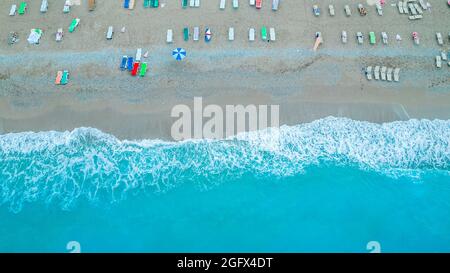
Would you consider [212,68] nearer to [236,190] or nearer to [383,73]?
[236,190]

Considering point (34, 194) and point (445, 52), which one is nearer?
point (34, 194)

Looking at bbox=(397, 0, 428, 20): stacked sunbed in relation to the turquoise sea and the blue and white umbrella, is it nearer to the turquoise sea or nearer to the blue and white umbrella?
the turquoise sea

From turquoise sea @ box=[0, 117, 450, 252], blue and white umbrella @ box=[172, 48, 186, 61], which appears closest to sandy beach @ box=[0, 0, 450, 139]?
blue and white umbrella @ box=[172, 48, 186, 61]

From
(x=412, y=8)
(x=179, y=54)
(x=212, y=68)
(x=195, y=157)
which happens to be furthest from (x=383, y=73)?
(x=195, y=157)
